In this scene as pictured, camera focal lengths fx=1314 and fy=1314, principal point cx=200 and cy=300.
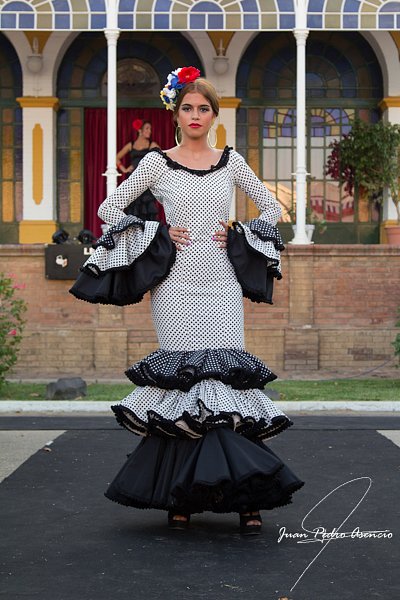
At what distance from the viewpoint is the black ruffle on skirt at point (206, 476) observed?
602 cm

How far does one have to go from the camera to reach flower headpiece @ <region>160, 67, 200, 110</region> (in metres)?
6.66

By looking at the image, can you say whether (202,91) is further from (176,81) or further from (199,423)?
(199,423)

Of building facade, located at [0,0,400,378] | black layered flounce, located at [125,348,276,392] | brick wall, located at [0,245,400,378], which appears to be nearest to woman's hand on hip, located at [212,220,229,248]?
black layered flounce, located at [125,348,276,392]

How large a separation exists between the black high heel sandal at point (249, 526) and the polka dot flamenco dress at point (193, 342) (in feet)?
0.20

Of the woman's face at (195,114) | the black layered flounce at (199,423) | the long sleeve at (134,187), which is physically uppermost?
the woman's face at (195,114)

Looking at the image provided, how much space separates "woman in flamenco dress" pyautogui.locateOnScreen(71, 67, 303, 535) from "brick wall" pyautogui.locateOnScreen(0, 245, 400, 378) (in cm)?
1045

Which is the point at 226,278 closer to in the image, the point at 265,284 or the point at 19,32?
the point at 265,284

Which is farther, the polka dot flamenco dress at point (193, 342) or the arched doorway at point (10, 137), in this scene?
the arched doorway at point (10, 137)

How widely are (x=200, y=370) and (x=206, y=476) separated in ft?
1.88

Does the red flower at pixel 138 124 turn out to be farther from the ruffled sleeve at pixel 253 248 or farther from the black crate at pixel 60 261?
the ruffled sleeve at pixel 253 248

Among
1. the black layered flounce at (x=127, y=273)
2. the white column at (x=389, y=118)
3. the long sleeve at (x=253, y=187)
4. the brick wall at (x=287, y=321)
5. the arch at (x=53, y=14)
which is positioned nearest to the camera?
the black layered flounce at (x=127, y=273)

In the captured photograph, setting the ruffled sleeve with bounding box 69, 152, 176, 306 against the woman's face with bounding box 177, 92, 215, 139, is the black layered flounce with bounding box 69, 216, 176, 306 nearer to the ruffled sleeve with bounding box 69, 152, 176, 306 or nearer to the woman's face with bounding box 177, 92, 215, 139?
the ruffled sleeve with bounding box 69, 152, 176, 306

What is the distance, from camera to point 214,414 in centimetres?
615

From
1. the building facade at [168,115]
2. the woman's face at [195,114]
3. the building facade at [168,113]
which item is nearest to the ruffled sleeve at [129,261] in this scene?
the woman's face at [195,114]
